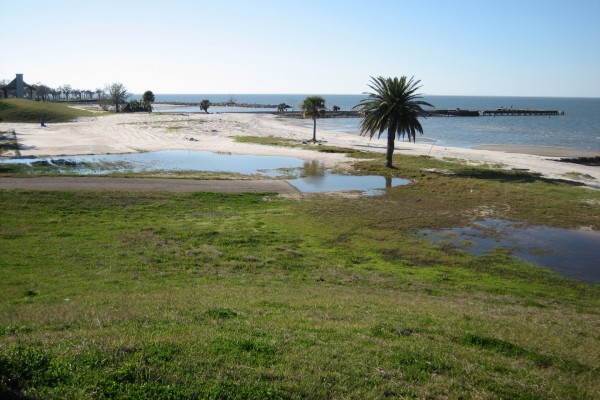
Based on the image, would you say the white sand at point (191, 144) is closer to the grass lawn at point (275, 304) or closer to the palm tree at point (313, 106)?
the palm tree at point (313, 106)

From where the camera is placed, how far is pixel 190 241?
69.7 feet

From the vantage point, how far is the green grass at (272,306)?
720 centimetres

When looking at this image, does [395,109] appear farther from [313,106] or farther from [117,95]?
[117,95]

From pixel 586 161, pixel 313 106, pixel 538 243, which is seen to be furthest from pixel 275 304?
pixel 313 106

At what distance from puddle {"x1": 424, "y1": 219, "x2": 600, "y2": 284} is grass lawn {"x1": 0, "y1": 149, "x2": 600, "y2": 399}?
A: 1.06 meters

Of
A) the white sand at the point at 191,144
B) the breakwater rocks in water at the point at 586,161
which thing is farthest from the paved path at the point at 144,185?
the breakwater rocks in water at the point at 586,161

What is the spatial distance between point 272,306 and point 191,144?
56182 mm

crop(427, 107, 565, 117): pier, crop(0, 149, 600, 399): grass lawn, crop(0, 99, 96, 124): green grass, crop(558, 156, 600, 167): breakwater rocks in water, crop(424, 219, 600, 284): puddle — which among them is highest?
crop(427, 107, 565, 117): pier

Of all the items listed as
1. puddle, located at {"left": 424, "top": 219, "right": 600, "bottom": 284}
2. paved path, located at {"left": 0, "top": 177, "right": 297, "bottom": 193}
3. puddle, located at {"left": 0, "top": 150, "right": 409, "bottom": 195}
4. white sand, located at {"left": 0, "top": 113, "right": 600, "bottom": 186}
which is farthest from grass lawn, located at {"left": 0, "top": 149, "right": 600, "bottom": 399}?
white sand, located at {"left": 0, "top": 113, "right": 600, "bottom": 186}

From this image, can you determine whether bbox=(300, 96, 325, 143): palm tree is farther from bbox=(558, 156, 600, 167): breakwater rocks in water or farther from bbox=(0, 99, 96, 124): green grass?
bbox=(0, 99, 96, 124): green grass

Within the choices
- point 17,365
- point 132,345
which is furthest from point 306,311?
point 17,365

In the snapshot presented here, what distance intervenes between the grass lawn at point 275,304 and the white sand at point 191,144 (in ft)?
70.1

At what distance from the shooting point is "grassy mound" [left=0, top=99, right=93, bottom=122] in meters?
92.2

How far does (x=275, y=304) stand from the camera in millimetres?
12734
